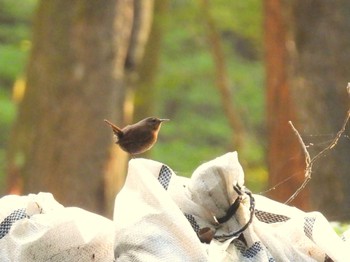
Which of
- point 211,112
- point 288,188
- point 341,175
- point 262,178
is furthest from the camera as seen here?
point 211,112

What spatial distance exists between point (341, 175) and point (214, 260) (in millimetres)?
4373

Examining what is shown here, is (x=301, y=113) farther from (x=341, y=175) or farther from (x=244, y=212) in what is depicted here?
(x=244, y=212)

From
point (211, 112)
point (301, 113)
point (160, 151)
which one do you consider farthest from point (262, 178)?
point (301, 113)

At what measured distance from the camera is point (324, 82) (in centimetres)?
711

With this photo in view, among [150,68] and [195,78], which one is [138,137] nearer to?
[150,68]

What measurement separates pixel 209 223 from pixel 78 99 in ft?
21.8

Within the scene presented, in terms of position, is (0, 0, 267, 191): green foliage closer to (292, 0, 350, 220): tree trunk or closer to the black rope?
(292, 0, 350, 220): tree trunk

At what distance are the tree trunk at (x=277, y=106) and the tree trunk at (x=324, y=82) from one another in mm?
1656

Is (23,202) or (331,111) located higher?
(23,202)

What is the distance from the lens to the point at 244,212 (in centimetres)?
277

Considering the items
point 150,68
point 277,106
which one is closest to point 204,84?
point 150,68

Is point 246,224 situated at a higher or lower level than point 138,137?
higher

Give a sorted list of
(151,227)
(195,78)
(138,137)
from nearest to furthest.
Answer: (151,227) → (138,137) → (195,78)

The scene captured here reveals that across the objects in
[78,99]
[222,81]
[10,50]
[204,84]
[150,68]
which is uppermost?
[78,99]
